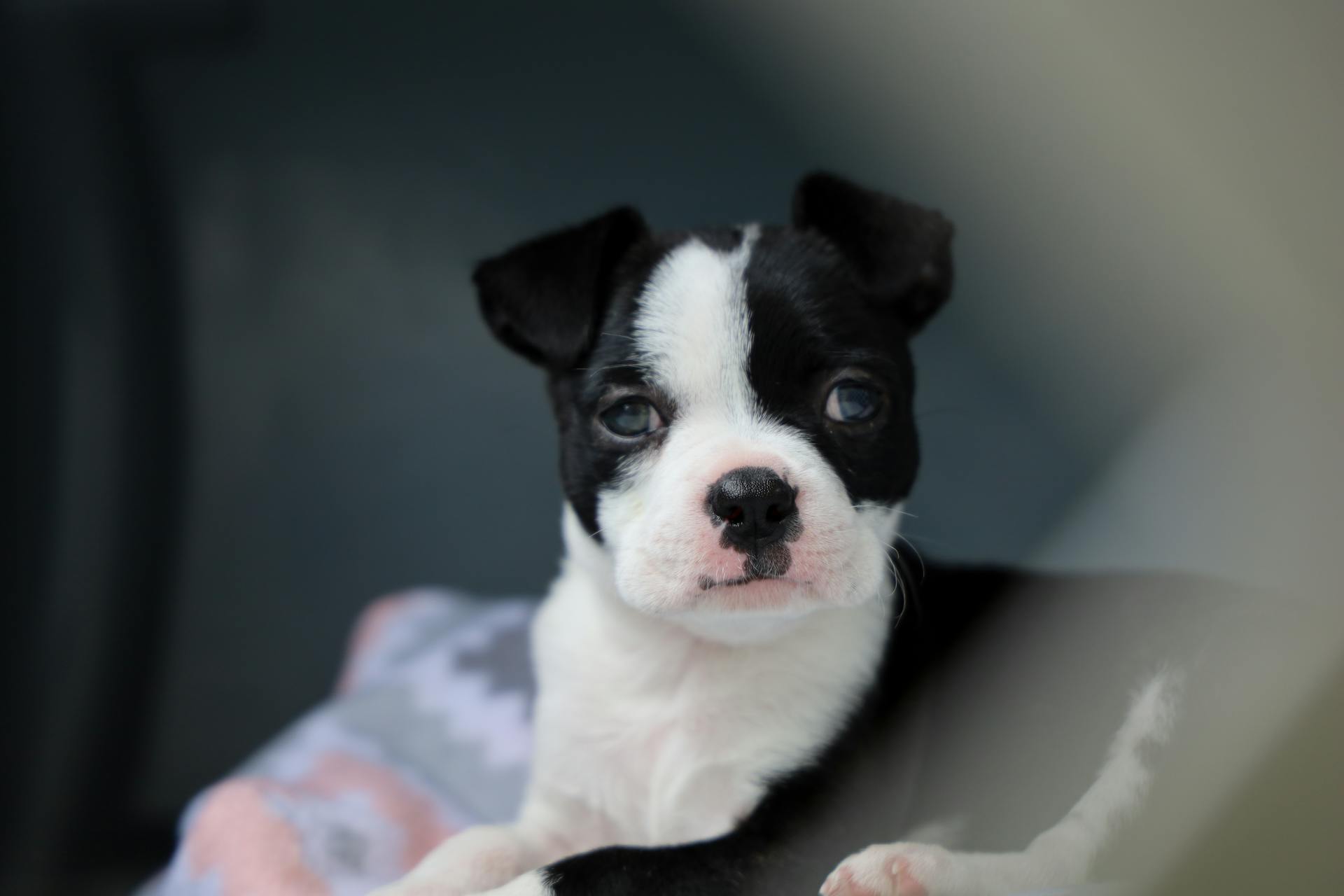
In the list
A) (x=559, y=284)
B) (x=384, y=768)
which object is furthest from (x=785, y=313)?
(x=384, y=768)

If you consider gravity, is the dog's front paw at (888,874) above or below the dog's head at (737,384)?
below

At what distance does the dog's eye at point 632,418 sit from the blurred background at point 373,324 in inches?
34.4

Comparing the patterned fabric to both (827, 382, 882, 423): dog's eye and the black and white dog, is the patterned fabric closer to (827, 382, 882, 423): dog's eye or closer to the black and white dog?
the black and white dog

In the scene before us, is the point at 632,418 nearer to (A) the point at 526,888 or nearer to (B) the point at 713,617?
(B) the point at 713,617

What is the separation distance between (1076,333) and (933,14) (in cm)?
97

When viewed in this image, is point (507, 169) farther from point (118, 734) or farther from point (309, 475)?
point (118, 734)

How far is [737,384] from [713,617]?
1.38ft

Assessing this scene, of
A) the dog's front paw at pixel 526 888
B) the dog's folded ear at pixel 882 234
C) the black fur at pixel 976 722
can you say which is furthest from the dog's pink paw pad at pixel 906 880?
the dog's folded ear at pixel 882 234

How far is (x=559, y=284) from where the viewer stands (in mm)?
2504

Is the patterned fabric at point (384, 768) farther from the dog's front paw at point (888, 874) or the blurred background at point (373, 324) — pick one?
the dog's front paw at point (888, 874)

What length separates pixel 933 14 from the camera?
3.06 m

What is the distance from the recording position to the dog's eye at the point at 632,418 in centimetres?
238

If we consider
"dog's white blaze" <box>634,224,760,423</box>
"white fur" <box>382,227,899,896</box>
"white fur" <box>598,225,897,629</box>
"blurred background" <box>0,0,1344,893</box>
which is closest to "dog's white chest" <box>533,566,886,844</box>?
"white fur" <box>382,227,899,896</box>

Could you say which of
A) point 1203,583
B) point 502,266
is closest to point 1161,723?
point 1203,583
